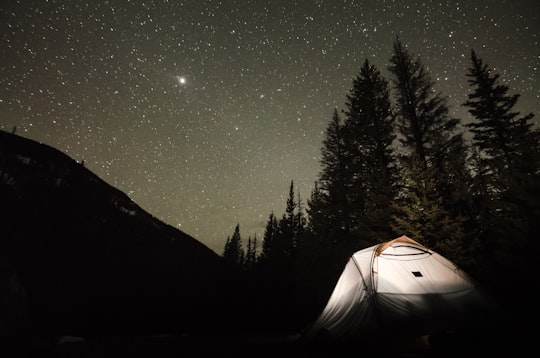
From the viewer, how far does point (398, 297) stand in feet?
17.9

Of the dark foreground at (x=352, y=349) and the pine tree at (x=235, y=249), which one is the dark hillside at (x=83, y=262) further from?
the pine tree at (x=235, y=249)

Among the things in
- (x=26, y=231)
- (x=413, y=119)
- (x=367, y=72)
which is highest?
(x=367, y=72)

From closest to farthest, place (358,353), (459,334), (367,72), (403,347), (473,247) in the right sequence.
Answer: (459,334) < (358,353) < (403,347) < (473,247) < (367,72)

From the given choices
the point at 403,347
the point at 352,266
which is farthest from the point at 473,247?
the point at 403,347

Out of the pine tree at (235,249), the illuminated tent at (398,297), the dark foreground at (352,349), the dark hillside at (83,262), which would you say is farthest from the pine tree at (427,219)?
the pine tree at (235,249)

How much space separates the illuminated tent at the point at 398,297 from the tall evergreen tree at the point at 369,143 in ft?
19.9

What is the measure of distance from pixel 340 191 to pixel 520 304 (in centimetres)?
1091

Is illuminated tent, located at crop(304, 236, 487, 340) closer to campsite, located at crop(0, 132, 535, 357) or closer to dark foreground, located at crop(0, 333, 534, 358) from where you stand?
campsite, located at crop(0, 132, 535, 357)

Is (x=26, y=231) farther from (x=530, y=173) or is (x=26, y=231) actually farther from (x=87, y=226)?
(x=530, y=173)

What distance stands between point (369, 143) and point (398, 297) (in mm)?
11133

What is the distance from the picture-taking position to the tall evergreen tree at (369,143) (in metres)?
12.5

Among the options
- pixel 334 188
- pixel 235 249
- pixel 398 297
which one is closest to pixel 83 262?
pixel 334 188

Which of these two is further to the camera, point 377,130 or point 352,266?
point 377,130

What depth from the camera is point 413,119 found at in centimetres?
1335
